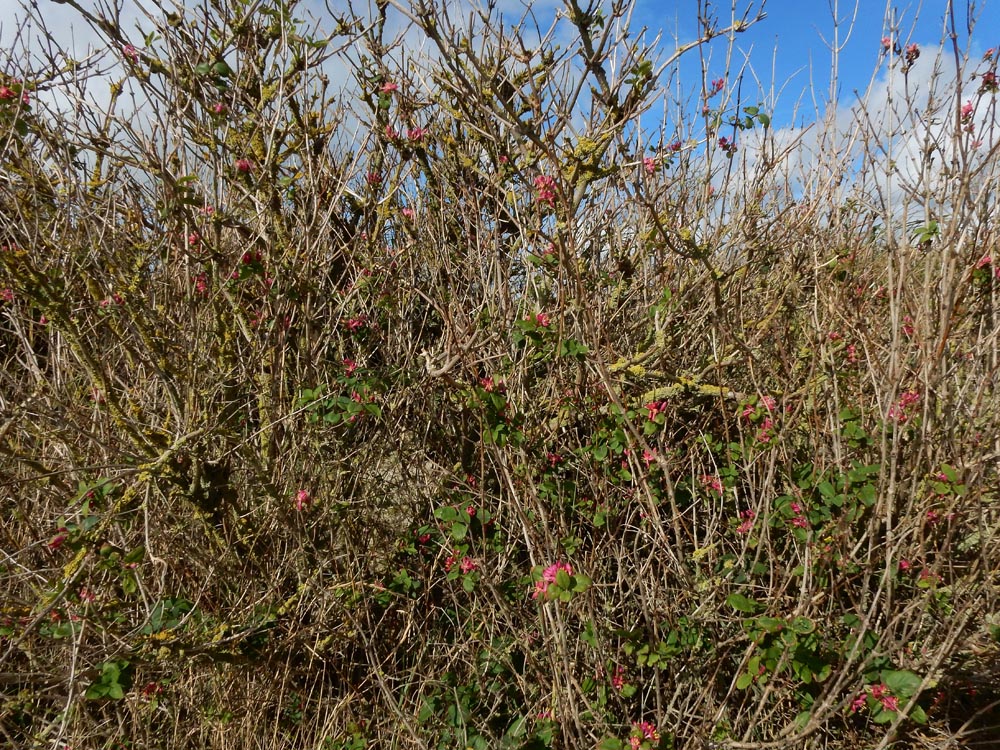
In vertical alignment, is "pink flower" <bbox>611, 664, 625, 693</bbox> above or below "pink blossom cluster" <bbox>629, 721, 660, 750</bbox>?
above

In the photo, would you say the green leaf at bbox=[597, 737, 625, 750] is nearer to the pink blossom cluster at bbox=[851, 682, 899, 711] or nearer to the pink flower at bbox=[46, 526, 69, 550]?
the pink blossom cluster at bbox=[851, 682, 899, 711]

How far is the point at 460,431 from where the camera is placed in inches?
101

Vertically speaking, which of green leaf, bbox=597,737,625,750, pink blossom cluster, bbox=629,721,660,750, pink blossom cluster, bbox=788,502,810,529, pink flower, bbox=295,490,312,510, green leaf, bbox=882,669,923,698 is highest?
pink blossom cluster, bbox=788,502,810,529

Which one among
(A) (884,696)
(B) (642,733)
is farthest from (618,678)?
(A) (884,696)

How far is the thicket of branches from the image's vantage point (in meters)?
2.01

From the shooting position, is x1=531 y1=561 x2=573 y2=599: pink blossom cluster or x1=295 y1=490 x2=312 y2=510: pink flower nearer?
x1=531 y1=561 x2=573 y2=599: pink blossom cluster

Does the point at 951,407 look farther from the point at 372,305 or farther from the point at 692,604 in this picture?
the point at 372,305

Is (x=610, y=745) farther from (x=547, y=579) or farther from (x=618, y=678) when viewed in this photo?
(x=547, y=579)

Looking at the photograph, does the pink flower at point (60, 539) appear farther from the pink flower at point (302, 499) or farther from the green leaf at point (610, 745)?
the green leaf at point (610, 745)

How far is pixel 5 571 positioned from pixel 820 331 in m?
2.82

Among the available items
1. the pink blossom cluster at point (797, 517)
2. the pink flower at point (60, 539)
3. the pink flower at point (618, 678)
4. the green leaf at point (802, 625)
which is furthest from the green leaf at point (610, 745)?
the pink flower at point (60, 539)

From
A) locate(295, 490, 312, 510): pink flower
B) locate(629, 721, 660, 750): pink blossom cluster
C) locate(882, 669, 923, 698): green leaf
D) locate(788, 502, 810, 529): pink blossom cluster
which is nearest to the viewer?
locate(882, 669, 923, 698): green leaf

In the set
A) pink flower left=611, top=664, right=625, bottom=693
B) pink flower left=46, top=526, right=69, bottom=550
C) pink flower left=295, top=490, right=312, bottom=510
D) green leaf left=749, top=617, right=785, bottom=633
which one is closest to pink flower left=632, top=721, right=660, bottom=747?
pink flower left=611, top=664, right=625, bottom=693

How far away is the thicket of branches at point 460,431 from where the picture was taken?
2.01m
